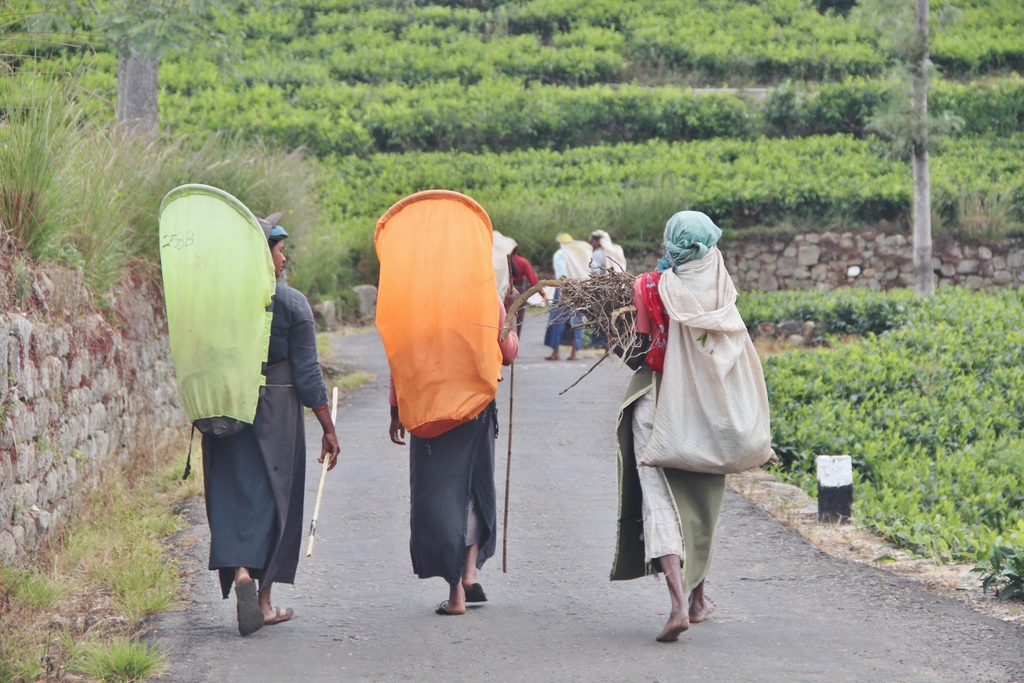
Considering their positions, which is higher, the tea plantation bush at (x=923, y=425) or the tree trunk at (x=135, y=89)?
the tree trunk at (x=135, y=89)

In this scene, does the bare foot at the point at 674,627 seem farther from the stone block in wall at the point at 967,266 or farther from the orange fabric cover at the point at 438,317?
the stone block in wall at the point at 967,266

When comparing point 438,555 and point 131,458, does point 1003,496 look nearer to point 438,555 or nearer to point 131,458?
point 438,555

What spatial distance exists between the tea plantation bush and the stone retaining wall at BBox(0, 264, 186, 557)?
4.91 meters

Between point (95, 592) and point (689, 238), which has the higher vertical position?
→ point (689, 238)

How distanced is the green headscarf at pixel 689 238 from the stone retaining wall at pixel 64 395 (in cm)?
329

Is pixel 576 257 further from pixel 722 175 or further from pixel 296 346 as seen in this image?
pixel 296 346

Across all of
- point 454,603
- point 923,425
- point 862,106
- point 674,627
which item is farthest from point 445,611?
point 862,106

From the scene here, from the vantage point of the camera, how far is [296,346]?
5.30 meters

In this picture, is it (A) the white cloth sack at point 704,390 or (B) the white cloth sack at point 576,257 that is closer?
(A) the white cloth sack at point 704,390

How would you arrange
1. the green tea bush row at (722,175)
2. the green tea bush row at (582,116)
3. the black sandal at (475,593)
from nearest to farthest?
1. the black sandal at (475,593)
2. the green tea bush row at (722,175)
3. the green tea bush row at (582,116)

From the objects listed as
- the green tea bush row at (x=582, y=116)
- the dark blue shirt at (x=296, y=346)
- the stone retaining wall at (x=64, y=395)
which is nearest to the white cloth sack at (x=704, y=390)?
the dark blue shirt at (x=296, y=346)

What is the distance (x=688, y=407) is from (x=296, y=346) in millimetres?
1829

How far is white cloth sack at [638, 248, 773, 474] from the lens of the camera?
498 centimetres

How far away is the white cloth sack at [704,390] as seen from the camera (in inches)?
196
